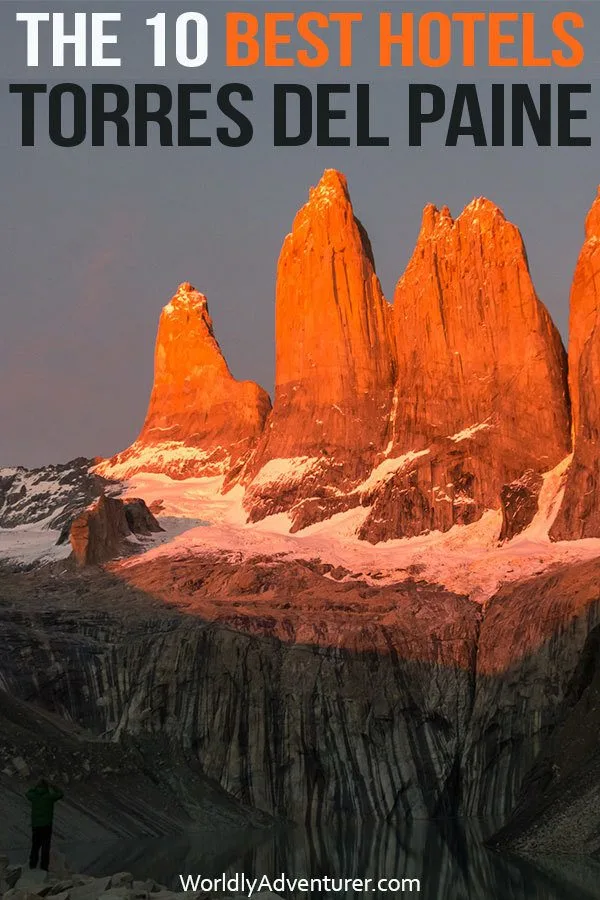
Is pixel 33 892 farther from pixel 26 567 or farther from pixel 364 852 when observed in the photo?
pixel 26 567

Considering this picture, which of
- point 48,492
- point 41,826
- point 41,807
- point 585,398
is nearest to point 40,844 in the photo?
point 41,826

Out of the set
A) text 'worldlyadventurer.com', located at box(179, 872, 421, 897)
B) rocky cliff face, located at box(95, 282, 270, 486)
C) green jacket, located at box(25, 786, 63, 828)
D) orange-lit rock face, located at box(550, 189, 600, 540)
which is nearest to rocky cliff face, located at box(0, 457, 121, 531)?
rocky cliff face, located at box(95, 282, 270, 486)

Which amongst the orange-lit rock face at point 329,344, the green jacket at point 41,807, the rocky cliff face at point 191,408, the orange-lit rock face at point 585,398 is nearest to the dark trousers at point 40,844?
the green jacket at point 41,807

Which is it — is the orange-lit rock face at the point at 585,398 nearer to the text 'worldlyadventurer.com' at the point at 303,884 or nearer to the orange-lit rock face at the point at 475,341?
the orange-lit rock face at the point at 475,341

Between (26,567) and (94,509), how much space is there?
894 centimetres

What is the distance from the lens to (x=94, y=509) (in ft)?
429

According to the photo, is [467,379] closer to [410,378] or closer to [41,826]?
[410,378]

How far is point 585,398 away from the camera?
117 metres

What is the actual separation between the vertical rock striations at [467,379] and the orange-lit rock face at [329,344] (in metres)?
3.29

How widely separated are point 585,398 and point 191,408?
234 feet

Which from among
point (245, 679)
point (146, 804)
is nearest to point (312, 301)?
point (245, 679)

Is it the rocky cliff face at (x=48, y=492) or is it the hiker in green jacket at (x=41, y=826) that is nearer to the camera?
the hiker in green jacket at (x=41, y=826)

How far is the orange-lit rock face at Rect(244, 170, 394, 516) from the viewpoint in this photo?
145 metres

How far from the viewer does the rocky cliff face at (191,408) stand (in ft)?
558
